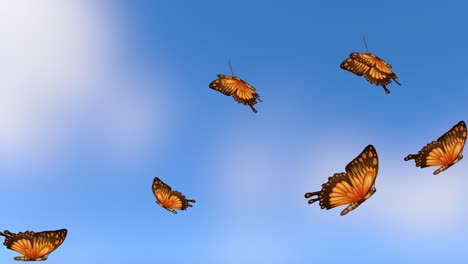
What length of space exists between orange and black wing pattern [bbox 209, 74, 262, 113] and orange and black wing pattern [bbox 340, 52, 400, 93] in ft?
15.1

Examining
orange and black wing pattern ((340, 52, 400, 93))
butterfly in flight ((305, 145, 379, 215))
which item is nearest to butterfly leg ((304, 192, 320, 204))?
butterfly in flight ((305, 145, 379, 215))

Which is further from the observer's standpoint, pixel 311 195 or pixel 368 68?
pixel 368 68

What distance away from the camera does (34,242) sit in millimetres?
21531

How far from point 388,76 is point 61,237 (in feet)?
55.0

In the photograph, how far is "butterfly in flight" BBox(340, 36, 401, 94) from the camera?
19.5 meters

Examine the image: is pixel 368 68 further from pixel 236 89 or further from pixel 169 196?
pixel 169 196

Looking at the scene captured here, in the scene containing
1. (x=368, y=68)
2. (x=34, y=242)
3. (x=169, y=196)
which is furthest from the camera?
(x=169, y=196)

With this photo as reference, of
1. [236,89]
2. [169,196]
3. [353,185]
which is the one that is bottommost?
[353,185]

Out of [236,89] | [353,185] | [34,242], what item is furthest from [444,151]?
[34,242]

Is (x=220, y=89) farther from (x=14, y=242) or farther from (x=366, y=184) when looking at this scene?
(x=14, y=242)


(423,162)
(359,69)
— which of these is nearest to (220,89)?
(359,69)

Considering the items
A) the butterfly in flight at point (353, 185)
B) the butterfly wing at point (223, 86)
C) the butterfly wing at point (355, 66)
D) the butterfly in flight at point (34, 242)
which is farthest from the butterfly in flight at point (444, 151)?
the butterfly in flight at point (34, 242)

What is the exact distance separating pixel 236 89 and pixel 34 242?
12.1m

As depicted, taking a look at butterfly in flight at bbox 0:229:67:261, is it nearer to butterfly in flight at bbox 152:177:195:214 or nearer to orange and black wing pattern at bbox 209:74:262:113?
butterfly in flight at bbox 152:177:195:214
